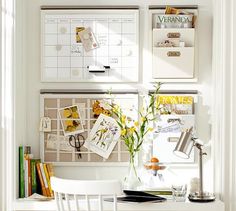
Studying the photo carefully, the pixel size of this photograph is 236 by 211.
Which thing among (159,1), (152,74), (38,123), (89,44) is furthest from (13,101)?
(159,1)

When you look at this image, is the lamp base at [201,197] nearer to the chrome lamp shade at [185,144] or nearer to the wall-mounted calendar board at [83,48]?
the chrome lamp shade at [185,144]

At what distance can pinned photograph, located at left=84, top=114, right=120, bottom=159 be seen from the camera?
12.3ft

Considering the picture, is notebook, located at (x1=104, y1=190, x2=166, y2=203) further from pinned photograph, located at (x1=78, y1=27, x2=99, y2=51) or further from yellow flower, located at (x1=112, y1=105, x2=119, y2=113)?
pinned photograph, located at (x1=78, y1=27, x2=99, y2=51)

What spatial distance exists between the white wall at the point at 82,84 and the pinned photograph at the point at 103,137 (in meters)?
0.12

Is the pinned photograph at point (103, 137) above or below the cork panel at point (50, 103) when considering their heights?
below

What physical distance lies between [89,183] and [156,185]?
884 mm

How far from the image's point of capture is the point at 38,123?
12.3ft

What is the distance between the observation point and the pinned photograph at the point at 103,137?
12.3ft

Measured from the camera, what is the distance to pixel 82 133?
376 cm

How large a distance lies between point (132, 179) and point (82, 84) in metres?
0.70

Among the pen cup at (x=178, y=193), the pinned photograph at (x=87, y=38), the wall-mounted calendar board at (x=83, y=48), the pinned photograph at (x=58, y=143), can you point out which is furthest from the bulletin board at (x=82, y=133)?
the pen cup at (x=178, y=193)

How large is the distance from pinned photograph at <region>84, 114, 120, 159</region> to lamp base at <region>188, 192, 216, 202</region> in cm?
62

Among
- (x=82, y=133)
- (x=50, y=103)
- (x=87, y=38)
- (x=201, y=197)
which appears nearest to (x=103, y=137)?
(x=82, y=133)

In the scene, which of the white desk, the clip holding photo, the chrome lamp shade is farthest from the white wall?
the white desk
